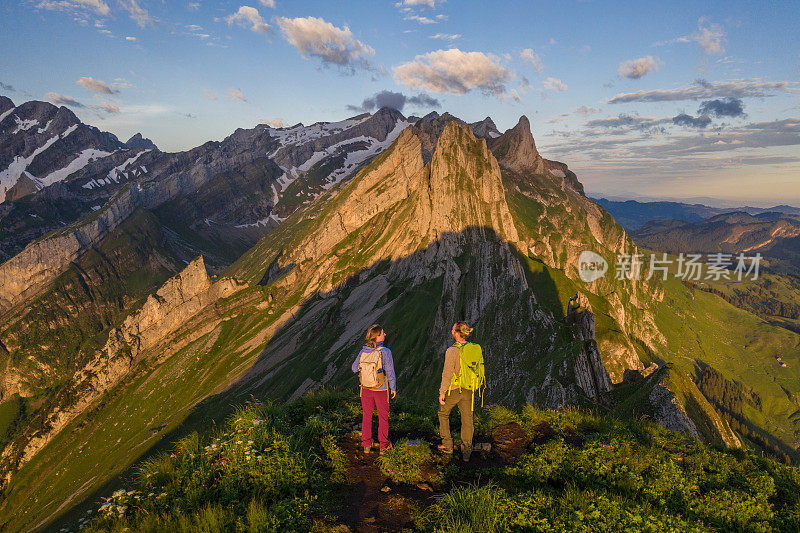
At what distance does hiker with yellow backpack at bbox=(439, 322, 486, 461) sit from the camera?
1247cm

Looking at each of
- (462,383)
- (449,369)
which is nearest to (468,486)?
(462,383)

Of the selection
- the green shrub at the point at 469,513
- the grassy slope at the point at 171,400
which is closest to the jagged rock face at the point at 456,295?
the grassy slope at the point at 171,400

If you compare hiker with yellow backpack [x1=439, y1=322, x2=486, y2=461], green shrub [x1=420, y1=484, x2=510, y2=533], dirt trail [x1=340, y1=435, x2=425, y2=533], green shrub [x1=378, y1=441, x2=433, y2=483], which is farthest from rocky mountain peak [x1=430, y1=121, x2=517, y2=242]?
green shrub [x1=420, y1=484, x2=510, y2=533]

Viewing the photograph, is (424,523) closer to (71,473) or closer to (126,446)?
(126,446)

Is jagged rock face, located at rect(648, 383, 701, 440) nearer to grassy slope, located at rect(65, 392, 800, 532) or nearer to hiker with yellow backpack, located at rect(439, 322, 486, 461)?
grassy slope, located at rect(65, 392, 800, 532)

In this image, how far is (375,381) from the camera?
12703 millimetres

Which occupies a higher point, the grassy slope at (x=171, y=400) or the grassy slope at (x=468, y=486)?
the grassy slope at (x=468, y=486)

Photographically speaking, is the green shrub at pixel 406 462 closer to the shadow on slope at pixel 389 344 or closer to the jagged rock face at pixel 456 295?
the jagged rock face at pixel 456 295

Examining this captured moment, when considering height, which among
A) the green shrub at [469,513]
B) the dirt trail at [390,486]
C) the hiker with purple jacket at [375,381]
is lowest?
the dirt trail at [390,486]

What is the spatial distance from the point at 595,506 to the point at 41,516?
7377 inches

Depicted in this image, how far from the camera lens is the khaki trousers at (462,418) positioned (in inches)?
488

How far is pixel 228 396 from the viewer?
14925 cm

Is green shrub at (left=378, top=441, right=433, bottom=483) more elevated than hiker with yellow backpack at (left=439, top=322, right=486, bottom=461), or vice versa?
hiker with yellow backpack at (left=439, top=322, right=486, bottom=461)

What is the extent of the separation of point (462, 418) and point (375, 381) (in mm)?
3170
